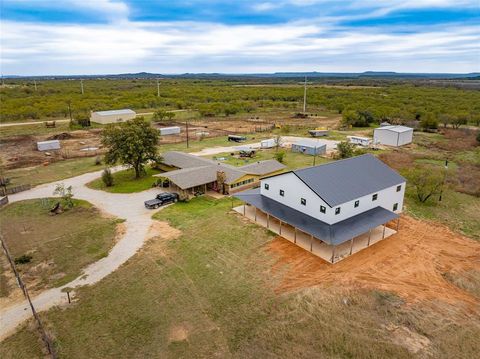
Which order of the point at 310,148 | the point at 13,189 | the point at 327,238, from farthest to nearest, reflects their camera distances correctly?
the point at 310,148 < the point at 13,189 < the point at 327,238

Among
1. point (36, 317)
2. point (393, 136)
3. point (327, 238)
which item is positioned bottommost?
point (36, 317)

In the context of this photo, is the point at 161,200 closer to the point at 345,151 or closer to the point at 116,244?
the point at 116,244

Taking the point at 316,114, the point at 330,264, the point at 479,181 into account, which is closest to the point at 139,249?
the point at 330,264

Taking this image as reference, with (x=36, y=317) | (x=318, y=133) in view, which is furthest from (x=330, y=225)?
(x=318, y=133)

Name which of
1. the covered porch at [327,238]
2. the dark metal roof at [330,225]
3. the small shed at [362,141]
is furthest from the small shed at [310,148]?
the dark metal roof at [330,225]

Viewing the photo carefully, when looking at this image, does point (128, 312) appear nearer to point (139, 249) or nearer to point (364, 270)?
point (139, 249)

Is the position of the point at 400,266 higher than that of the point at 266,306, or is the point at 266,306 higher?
the point at 400,266

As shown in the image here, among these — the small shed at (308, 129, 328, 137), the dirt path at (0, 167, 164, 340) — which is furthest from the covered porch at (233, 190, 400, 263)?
the small shed at (308, 129, 328, 137)
